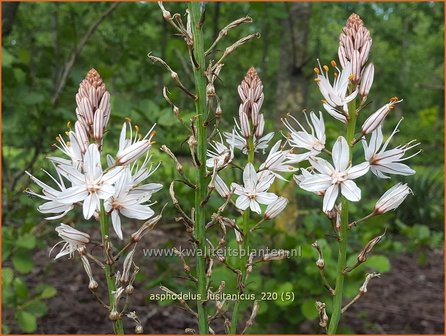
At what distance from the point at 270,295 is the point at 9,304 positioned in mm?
1349

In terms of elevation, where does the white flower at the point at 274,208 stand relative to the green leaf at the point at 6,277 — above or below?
above

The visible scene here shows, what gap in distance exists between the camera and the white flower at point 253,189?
1390 mm

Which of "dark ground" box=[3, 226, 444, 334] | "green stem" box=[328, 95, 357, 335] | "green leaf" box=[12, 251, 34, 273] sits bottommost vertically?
"dark ground" box=[3, 226, 444, 334]

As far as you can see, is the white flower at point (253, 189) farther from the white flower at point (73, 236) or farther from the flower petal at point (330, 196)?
the white flower at point (73, 236)

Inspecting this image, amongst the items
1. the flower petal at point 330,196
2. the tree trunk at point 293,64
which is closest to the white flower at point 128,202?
the flower petal at point 330,196

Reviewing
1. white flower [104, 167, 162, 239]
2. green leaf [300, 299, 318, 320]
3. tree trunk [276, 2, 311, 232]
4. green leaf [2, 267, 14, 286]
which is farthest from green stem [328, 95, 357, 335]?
tree trunk [276, 2, 311, 232]

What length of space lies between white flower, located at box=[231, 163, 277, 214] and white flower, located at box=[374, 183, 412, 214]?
228 mm

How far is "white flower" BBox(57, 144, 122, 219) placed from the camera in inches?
47.5

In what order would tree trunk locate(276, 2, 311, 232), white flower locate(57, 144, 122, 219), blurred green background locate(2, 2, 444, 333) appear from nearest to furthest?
1. white flower locate(57, 144, 122, 219)
2. blurred green background locate(2, 2, 444, 333)
3. tree trunk locate(276, 2, 311, 232)

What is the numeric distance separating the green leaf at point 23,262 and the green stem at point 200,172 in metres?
1.58

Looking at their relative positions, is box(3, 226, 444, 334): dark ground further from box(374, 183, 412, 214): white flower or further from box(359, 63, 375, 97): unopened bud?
box(359, 63, 375, 97): unopened bud

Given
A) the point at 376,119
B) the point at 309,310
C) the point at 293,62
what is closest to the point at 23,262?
the point at 309,310

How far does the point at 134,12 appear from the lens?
12.5 ft

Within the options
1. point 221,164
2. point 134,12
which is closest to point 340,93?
point 221,164
